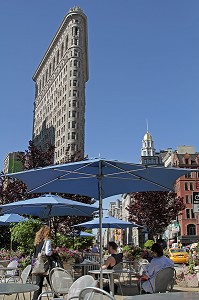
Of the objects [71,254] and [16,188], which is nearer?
[71,254]

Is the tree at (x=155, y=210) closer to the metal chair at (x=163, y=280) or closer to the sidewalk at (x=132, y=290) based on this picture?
the sidewalk at (x=132, y=290)

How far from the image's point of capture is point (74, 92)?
101 m

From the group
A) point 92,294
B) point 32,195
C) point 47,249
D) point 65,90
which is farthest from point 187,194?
point 92,294

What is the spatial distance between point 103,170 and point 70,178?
37.8 inches

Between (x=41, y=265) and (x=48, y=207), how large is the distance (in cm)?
498

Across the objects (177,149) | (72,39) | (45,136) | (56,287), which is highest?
(72,39)

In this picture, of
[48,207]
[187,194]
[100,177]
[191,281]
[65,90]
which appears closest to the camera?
[100,177]

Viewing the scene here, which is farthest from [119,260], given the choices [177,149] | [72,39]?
[72,39]

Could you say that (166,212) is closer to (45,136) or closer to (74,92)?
(74,92)

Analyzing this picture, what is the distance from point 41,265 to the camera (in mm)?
8430

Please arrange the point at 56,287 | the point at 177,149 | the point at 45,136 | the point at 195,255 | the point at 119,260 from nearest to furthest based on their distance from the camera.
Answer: the point at 56,287 < the point at 119,260 < the point at 195,255 < the point at 177,149 < the point at 45,136

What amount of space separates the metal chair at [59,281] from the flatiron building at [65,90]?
8396 centimetres

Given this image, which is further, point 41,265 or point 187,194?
point 187,194

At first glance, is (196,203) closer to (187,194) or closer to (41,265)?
(41,265)
